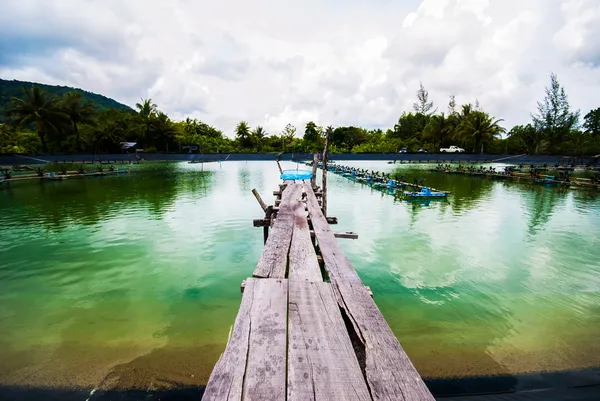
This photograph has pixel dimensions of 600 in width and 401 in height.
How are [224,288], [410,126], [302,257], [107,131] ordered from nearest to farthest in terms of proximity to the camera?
1. [302,257]
2. [224,288]
3. [107,131]
4. [410,126]

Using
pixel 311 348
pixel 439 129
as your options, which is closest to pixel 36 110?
pixel 311 348

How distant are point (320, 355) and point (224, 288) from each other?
18.6 feet

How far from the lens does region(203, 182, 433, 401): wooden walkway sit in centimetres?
202

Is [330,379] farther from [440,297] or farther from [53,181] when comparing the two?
[53,181]

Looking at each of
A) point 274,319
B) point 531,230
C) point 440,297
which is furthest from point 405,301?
point 531,230

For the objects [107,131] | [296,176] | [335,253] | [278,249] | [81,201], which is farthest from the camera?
[107,131]

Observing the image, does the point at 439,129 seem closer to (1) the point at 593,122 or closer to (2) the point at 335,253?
(1) the point at 593,122

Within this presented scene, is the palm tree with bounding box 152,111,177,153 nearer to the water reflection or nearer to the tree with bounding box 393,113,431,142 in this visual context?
the water reflection

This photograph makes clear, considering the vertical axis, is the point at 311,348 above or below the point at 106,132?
below

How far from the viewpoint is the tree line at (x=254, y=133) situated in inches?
1973

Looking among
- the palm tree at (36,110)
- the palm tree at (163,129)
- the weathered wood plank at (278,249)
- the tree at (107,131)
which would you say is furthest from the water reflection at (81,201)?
the palm tree at (163,129)

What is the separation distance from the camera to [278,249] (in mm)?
5188

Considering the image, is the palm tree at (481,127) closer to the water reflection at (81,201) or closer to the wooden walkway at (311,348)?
the water reflection at (81,201)

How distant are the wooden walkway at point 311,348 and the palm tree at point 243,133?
2905 inches
